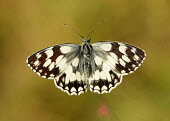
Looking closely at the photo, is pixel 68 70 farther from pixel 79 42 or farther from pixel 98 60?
pixel 79 42

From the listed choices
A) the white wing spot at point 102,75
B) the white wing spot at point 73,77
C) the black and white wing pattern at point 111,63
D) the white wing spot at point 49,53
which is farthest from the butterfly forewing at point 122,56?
the white wing spot at point 49,53

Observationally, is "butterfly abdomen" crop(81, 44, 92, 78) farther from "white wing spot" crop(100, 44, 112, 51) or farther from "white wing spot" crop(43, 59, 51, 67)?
"white wing spot" crop(43, 59, 51, 67)

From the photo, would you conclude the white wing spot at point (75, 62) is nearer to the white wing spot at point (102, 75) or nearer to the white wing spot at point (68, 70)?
the white wing spot at point (68, 70)

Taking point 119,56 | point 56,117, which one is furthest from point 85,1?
point 56,117

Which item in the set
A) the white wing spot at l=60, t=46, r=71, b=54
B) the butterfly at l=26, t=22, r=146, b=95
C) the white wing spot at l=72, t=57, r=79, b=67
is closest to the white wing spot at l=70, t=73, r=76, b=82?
the butterfly at l=26, t=22, r=146, b=95

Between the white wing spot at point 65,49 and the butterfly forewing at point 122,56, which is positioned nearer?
the butterfly forewing at point 122,56

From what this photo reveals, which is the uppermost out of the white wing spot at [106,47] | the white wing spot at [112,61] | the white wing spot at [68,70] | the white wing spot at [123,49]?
the white wing spot at [106,47]
